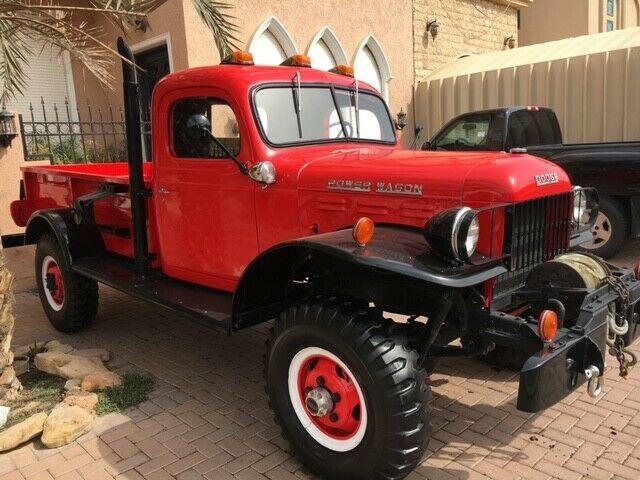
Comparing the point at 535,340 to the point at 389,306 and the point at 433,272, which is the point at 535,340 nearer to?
the point at 433,272

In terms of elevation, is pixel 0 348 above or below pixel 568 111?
below

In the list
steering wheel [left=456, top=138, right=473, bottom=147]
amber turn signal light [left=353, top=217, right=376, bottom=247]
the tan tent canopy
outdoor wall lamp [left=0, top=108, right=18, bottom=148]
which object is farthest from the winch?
the tan tent canopy

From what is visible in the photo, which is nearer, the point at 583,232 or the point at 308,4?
the point at 583,232

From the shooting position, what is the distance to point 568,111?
11.0 metres

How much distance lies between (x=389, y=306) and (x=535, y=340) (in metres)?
0.75

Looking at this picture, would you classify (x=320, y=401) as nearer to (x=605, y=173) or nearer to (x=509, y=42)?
(x=605, y=173)

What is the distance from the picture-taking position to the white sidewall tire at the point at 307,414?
2.60 meters

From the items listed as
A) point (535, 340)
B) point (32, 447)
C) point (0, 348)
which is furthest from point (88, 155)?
point (535, 340)

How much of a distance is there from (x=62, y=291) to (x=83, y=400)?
5.99ft

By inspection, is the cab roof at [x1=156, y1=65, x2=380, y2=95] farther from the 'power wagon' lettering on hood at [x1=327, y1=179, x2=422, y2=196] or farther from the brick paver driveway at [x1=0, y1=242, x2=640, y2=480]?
the brick paver driveway at [x1=0, y1=242, x2=640, y2=480]

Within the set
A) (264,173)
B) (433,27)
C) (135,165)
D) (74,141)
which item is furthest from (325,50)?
(264,173)

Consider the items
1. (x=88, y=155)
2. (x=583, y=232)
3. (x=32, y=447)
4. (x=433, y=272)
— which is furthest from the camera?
(x=88, y=155)

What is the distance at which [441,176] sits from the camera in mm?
2811

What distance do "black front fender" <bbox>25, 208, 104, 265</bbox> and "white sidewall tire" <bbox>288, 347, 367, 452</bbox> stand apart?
2.65m
